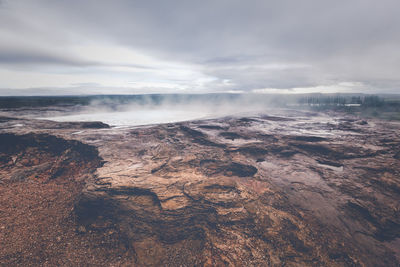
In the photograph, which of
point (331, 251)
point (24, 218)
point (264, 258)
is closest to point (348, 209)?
point (331, 251)

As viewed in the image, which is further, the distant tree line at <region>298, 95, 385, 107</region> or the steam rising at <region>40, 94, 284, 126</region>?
the distant tree line at <region>298, 95, 385, 107</region>

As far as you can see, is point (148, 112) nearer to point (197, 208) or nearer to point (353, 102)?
point (197, 208)

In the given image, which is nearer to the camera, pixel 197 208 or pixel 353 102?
pixel 197 208

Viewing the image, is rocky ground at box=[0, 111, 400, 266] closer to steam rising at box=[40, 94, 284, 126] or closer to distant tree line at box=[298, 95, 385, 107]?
steam rising at box=[40, 94, 284, 126]

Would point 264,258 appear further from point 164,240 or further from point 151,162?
point 151,162

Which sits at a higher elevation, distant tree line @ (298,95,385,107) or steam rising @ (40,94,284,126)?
distant tree line @ (298,95,385,107)

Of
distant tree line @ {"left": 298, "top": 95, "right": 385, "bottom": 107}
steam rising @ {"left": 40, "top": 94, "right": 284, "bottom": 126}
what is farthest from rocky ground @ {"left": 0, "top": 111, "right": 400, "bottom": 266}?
distant tree line @ {"left": 298, "top": 95, "right": 385, "bottom": 107}

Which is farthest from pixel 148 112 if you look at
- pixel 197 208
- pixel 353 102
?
pixel 353 102

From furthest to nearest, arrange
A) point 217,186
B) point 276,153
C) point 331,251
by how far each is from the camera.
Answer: point 276,153 → point 217,186 → point 331,251
